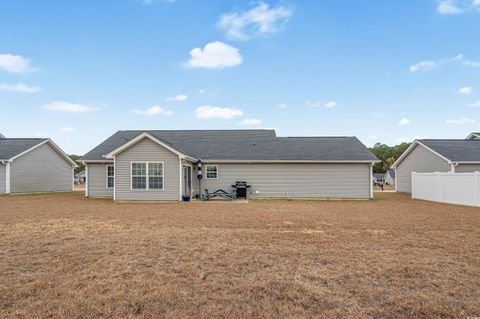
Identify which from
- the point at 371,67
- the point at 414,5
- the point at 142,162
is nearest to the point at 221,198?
the point at 142,162

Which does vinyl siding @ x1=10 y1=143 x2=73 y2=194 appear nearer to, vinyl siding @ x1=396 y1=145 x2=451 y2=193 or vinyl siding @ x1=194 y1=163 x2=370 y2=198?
vinyl siding @ x1=194 y1=163 x2=370 y2=198

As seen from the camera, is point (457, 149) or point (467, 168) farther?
point (457, 149)

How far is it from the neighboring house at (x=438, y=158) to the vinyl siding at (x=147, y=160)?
54.2 feet

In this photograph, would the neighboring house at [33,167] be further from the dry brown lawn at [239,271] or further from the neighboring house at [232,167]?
the dry brown lawn at [239,271]

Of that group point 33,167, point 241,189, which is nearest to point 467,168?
point 241,189

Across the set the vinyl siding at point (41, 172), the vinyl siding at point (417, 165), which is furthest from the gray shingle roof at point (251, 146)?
the vinyl siding at point (41, 172)

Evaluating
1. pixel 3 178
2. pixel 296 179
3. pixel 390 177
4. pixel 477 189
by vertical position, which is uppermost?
pixel 3 178

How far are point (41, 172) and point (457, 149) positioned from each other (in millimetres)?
30825

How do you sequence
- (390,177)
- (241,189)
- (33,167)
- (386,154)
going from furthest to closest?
(386,154)
(390,177)
(33,167)
(241,189)

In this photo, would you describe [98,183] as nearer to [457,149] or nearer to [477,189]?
[477,189]

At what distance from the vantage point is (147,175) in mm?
16719

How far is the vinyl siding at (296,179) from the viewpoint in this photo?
18.5 metres

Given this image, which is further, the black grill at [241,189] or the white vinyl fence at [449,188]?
the black grill at [241,189]

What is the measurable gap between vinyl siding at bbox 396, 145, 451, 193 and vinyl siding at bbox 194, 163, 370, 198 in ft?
19.5
